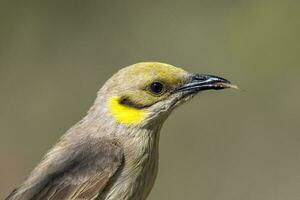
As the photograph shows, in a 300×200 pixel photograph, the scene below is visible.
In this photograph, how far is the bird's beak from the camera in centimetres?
695

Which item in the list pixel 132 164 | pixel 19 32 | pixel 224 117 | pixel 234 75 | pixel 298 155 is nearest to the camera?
pixel 132 164

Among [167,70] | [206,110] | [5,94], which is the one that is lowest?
[5,94]

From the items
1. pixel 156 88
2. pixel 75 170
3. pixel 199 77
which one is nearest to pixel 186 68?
pixel 199 77

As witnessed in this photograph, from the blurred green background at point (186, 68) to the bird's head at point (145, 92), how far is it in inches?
157

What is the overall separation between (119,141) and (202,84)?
687 millimetres

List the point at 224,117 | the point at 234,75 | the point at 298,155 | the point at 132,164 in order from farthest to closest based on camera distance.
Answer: the point at 234,75
the point at 224,117
the point at 298,155
the point at 132,164

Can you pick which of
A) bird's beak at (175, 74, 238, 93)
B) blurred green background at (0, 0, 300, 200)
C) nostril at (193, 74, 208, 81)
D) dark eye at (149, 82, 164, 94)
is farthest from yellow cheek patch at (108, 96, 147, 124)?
blurred green background at (0, 0, 300, 200)

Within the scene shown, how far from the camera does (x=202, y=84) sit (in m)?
7.00

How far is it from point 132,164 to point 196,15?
8378mm

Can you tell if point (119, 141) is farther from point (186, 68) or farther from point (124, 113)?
point (186, 68)

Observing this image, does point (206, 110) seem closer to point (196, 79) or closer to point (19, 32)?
point (19, 32)

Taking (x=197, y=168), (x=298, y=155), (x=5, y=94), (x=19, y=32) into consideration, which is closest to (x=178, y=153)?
(x=197, y=168)

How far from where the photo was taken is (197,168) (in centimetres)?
1145

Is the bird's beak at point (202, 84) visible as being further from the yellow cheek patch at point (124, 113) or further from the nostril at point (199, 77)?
the yellow cheek patch at point (124, 113)
